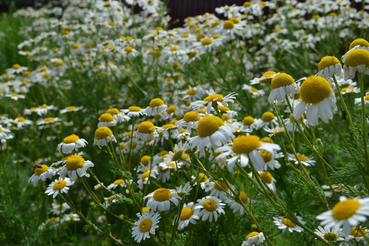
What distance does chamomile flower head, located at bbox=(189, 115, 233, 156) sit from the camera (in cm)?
150

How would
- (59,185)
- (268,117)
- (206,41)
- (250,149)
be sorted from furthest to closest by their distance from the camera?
(206,41) < (268,117) < (59,185) < (250,149)

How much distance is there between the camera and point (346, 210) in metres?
1.03

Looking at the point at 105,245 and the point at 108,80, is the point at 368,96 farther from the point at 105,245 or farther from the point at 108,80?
the point at 108,80

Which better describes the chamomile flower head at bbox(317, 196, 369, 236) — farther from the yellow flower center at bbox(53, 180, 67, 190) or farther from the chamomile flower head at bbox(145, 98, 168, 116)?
the yellow flower center at bbox(53, 180, 67, 190)

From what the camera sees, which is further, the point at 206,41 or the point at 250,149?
the point at 206,41

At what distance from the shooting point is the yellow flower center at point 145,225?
1867 millimetres

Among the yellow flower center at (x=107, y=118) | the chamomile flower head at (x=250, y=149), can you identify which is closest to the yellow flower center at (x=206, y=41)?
the yellow flower center at (x=107, y=118)

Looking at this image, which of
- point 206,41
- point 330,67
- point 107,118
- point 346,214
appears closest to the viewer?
point 346,214

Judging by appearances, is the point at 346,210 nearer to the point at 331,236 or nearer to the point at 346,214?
the point at 346,214

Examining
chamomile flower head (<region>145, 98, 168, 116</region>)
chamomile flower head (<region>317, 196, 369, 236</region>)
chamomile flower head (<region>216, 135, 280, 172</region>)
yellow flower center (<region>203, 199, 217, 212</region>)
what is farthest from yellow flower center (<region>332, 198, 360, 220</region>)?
chamomile flower head (<region>145, 98, 168, 116</region>)

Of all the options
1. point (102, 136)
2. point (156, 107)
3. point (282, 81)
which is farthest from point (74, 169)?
point (282, 81)

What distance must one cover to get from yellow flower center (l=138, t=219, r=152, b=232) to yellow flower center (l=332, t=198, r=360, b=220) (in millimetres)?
1049

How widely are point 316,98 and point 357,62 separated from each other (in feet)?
0.80

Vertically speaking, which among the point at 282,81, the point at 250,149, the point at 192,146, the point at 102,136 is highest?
the point at 282,81
